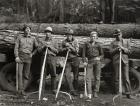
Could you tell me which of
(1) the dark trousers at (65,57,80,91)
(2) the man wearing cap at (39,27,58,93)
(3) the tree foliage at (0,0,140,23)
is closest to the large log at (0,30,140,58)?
(2) the man wearing cap at (39,27,58,93)

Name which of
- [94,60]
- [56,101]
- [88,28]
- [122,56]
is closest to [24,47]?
[56,101]

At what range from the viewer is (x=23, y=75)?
35.8 feet

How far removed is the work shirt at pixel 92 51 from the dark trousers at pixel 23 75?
1.99 m

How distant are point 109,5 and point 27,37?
5.64 metres

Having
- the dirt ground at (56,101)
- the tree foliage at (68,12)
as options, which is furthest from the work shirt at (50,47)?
the tree foliage at (68,12)

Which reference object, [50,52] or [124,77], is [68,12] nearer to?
[50,52]

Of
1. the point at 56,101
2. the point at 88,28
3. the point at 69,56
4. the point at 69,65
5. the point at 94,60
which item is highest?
the point at 88,28

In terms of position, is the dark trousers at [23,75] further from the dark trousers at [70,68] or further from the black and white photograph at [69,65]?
the dark trousers at [70,68]

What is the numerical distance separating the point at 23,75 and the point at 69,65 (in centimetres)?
160

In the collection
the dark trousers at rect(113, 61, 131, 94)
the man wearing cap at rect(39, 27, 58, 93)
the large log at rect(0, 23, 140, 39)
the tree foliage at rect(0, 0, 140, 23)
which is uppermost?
the tree foliage at rect(0, 0, 140, 23)

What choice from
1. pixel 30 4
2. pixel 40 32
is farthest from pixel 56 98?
pixel 30 4

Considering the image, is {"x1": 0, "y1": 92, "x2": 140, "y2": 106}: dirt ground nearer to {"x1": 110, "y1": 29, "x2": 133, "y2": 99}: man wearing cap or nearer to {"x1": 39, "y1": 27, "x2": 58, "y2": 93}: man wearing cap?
{"x1": 110, "y1": 29, "x2": 133, "y2": 99}: man wearing cap

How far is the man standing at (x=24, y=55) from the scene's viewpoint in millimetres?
10641

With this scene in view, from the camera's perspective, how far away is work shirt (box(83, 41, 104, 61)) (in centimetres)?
1077
